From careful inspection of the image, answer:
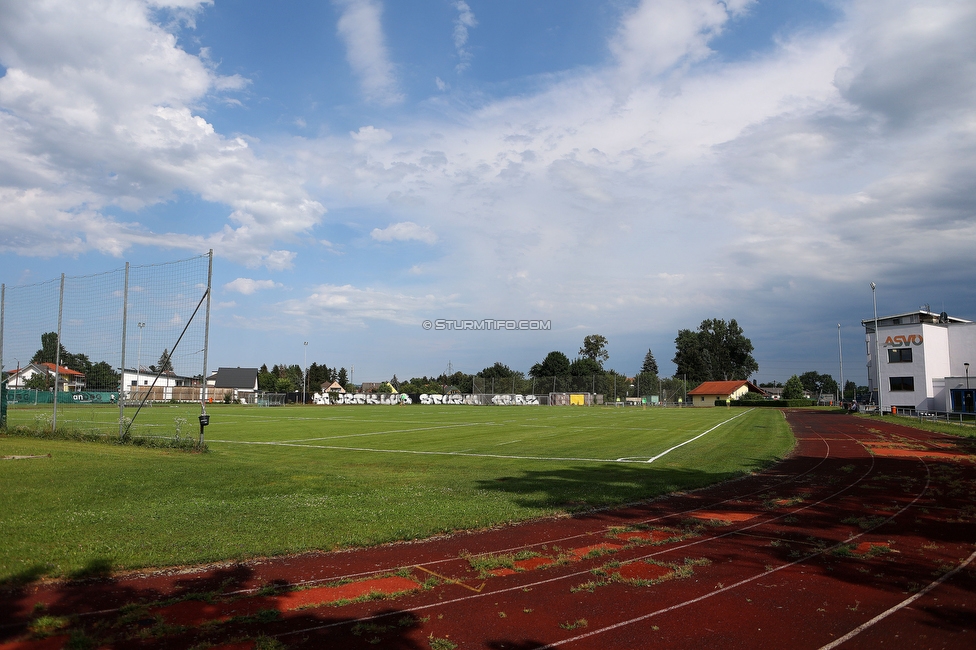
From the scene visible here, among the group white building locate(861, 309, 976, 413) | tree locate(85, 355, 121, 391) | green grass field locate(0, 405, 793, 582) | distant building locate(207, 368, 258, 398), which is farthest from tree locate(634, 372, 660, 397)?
tree locate(85, 355, 121, 391)

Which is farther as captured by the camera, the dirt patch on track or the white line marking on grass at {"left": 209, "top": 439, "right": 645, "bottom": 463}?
the white line marking on grass at {"left": 209, "top": 439, "right": 645, "bottom": 463}

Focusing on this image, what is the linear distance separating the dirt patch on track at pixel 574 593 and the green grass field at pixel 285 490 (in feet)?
2.39

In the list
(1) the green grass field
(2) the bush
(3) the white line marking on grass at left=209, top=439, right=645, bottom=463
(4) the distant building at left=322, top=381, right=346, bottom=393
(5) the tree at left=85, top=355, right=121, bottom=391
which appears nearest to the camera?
(1) the green grass field

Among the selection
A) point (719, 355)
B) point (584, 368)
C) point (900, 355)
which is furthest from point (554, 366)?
point (900, 355)

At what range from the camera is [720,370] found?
415ft

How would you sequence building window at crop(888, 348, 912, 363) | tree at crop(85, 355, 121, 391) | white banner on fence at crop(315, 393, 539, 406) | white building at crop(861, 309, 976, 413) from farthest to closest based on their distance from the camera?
white banner on fence at crop(315, 393, 539, 406) < building window at crop(888, 348, 912, 363) < white building at crop(861, 309, 976, 413) < tree at crop(85, 355, 121, 391)

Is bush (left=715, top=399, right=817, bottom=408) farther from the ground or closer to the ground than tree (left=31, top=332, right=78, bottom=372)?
closer to the ground

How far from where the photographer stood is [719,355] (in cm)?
12656

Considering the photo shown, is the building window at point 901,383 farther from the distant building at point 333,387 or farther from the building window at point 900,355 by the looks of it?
the distant building at point 333,387

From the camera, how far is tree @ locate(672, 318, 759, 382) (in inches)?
4946

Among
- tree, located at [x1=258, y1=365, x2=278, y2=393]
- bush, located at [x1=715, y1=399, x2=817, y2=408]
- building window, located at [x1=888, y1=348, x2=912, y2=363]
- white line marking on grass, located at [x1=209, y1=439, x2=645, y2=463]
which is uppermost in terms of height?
building window, located at [x1=888, y1=348, x2=912, y2=363]

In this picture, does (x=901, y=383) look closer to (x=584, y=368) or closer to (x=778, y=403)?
(x=778, y=403)

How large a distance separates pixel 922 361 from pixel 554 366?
8744 centimetres

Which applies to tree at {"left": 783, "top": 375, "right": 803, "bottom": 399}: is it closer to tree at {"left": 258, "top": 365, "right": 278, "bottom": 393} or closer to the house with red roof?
the house with red roof
